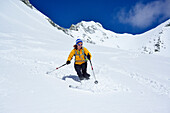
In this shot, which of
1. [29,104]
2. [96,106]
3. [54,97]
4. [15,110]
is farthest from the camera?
[54,97]

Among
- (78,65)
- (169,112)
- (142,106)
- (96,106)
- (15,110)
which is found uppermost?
(78,65)

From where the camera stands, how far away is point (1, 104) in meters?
2.51

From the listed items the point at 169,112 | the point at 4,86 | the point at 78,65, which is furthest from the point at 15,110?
the point at 78,65

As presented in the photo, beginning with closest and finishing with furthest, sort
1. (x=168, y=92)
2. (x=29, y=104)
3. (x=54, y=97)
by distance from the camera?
(x=29, y=104)
(x=54, y=97)
(x=168, y=92)

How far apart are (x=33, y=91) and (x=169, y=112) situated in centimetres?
354

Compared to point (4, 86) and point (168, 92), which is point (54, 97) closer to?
point (4, 86)

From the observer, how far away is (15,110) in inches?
94.2

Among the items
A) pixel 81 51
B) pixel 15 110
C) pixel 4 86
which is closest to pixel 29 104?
pixel 15 110

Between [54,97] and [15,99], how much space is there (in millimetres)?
915

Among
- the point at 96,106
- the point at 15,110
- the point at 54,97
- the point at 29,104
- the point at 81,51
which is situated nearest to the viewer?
the point at 15,110

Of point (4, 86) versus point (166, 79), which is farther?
point (166, 79)

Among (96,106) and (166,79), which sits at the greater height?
(166,79)

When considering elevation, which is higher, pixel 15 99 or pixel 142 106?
pixel 15 99

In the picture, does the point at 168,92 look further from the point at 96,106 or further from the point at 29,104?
the point at 29,104
